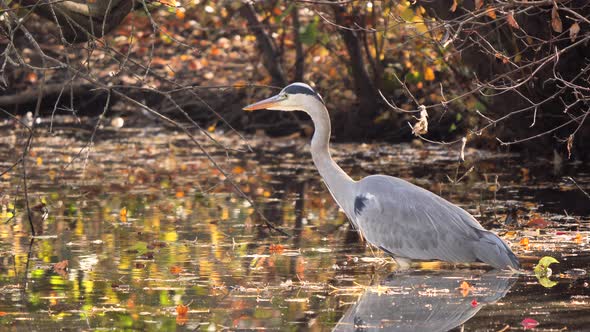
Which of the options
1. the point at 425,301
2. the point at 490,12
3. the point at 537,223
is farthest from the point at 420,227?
the point at 537,223

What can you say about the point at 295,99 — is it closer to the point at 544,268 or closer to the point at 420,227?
the point at 420,227

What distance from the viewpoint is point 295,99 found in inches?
361

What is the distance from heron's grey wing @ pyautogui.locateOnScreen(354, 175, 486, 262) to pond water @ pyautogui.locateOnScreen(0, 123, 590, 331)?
0.54 feet

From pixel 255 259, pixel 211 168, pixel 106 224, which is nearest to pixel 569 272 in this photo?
pixel 255 259

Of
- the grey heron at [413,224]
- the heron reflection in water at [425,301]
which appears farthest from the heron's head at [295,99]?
the heron reflection in water at [425,301]

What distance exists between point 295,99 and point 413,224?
151cm

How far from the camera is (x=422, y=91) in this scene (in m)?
17.3

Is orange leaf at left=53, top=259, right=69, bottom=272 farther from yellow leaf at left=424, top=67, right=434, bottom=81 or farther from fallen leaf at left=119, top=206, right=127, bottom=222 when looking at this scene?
yellow leaf at left=424, top=67, right=434, bottom=81

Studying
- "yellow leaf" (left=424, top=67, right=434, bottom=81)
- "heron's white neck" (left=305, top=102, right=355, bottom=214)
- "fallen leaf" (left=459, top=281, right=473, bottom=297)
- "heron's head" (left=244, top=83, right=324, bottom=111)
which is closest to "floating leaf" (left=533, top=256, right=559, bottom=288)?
"fallen leaf" (left=459, top=281, right=473, bottom=297)

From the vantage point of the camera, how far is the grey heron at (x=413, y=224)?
7.86 m

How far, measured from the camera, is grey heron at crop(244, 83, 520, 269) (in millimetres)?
7859

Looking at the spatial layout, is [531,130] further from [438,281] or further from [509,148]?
[438,281]

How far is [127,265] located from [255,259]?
2.83ft

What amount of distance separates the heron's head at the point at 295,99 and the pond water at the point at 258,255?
3.17ft
